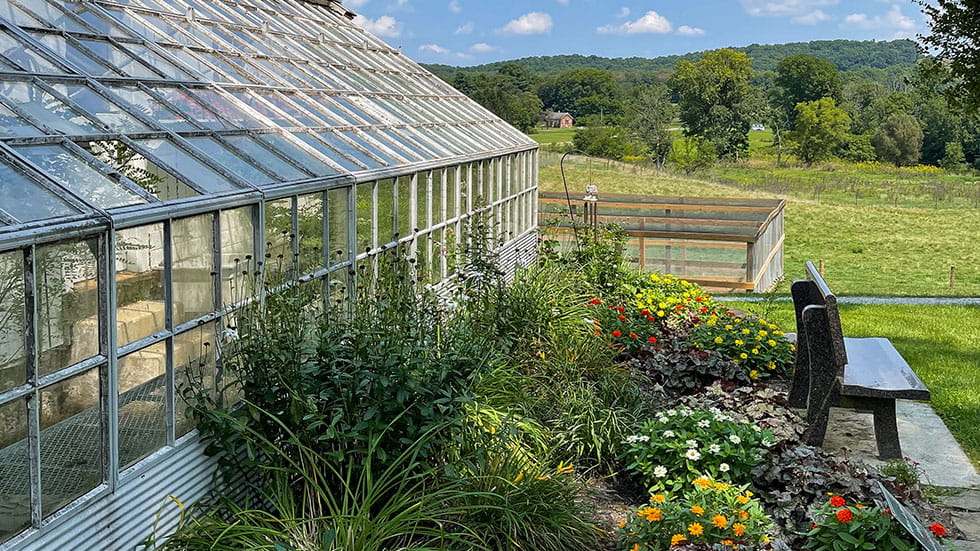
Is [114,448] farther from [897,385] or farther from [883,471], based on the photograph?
[897,385]

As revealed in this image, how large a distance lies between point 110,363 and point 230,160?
6.96ft

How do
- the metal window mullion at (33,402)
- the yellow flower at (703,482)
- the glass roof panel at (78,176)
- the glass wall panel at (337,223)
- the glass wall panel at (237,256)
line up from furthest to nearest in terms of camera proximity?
the glass wall panel at (337,223) → the glass wall panel at (237,256) → the yellow flower at (703,482) → the glass roof panel at (78,176) → the metal window mullion at (33,402)

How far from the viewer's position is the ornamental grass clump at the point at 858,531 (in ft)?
14.1

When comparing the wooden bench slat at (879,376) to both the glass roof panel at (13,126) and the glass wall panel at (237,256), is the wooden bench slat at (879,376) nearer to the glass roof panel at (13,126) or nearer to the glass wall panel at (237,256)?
the glass wall panel at (237,256)

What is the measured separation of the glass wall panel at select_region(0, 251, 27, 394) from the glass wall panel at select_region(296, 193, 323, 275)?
2724mm

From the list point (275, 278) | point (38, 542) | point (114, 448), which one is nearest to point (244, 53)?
point (275, 278)

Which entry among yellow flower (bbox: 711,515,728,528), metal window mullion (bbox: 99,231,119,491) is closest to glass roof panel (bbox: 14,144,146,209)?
metal window mullion (bbox: 99,231,119,491)

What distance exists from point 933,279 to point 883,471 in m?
16.8

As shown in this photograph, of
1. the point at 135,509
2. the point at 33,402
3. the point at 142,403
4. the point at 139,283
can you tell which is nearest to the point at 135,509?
the point at 135,509

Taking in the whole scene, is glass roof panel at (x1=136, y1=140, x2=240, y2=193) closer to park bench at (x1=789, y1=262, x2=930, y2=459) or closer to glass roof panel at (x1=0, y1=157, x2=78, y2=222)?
glass roof panel at (x1=0, y1=157, x2=78, y2=222)

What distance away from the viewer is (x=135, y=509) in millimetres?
4062

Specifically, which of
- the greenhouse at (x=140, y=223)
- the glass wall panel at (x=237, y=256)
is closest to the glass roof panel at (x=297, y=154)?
the greenhouse at (x=140, y=223)

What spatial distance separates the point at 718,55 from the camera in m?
54.6

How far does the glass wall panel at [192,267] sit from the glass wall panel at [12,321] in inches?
44.6
